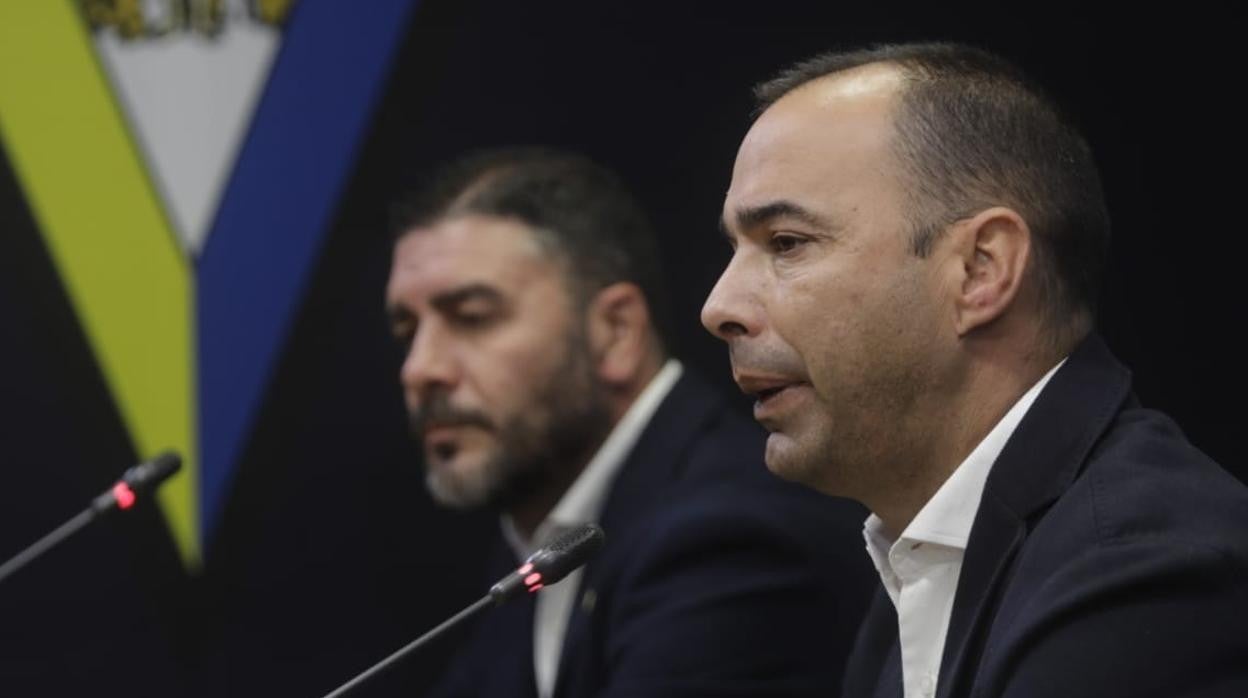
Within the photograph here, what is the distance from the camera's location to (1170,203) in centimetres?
248

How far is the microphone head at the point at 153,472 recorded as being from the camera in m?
1.96

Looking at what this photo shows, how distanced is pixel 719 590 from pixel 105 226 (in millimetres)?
1162

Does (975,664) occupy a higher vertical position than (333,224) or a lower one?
lower

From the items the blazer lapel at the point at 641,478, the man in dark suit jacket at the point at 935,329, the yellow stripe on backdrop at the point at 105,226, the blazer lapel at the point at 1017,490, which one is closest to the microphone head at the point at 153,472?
the blazer lapel at the point at 641,478

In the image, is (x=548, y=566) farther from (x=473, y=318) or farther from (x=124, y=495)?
(x=473, y=318)

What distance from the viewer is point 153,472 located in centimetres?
197

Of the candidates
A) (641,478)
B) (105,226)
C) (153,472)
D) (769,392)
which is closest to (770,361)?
(769,392)

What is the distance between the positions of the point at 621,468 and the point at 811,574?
422 millimetres

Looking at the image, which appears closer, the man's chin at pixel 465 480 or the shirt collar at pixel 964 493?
the shirt collar at pixel 964 493

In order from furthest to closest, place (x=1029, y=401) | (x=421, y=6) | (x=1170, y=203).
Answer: (x=421, y=6) → (x=1170, y=203) → (x=1029, y=401)

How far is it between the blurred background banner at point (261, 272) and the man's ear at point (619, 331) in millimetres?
68

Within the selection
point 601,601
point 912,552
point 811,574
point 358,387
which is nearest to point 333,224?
point 358,387

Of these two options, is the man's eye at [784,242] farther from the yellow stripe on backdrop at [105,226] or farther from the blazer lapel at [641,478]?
the yellow stripe on backdrop at [105,226]

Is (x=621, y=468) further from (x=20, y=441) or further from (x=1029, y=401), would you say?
(x=1029, y=401)
